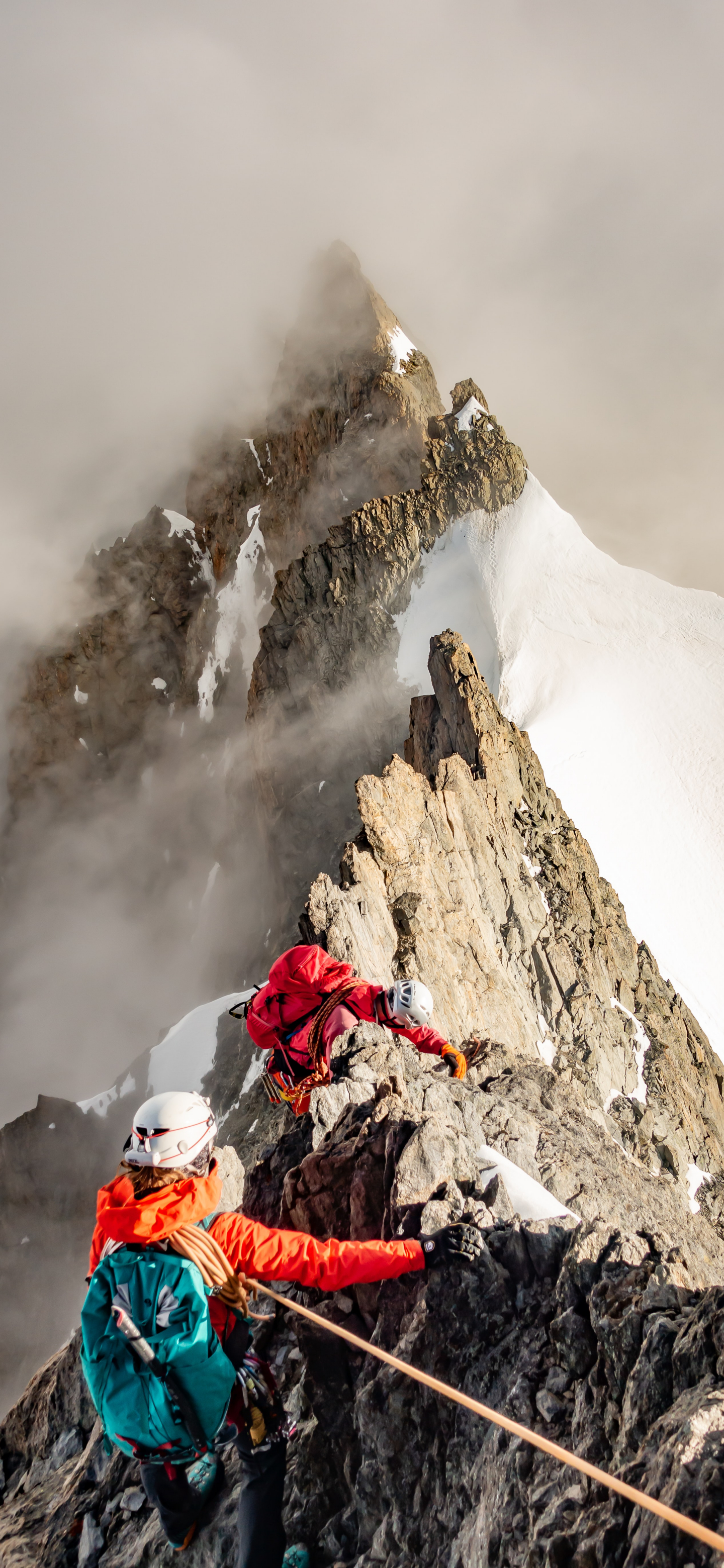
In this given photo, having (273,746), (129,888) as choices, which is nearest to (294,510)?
(273,746)

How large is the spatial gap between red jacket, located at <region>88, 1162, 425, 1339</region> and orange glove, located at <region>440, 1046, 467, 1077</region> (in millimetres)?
1941

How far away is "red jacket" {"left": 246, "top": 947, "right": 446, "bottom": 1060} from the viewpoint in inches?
281

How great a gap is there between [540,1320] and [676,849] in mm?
32331

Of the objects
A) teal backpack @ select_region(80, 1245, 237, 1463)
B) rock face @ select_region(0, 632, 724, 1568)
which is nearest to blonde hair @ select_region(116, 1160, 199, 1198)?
teal backpack @ select_region(80, 1245, 237, 1463)

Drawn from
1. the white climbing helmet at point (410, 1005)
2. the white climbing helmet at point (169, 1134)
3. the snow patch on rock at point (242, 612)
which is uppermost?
the snow patch on rock at point (242, 612)

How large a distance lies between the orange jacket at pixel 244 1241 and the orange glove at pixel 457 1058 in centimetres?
193

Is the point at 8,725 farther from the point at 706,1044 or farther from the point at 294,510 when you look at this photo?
the point at 706,1044

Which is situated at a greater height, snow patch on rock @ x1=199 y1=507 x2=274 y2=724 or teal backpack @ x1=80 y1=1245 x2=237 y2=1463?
snow patch on rock @ x1=199 y1=507 x2=274 y2=724

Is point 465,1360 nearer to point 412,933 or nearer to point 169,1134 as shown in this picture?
point 169,1134

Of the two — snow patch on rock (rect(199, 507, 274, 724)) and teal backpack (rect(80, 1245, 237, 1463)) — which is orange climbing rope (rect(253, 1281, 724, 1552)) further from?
snow patch on rock (rect(199, 507, 274, 724))

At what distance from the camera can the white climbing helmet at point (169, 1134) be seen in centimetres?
395

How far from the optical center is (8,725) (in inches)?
3620

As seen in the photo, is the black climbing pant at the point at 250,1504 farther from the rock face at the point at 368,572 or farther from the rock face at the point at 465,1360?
the rock face at the point at 368,572

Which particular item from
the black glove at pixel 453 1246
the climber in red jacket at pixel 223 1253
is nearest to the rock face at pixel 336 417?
the black glove at pixel 453 1246
